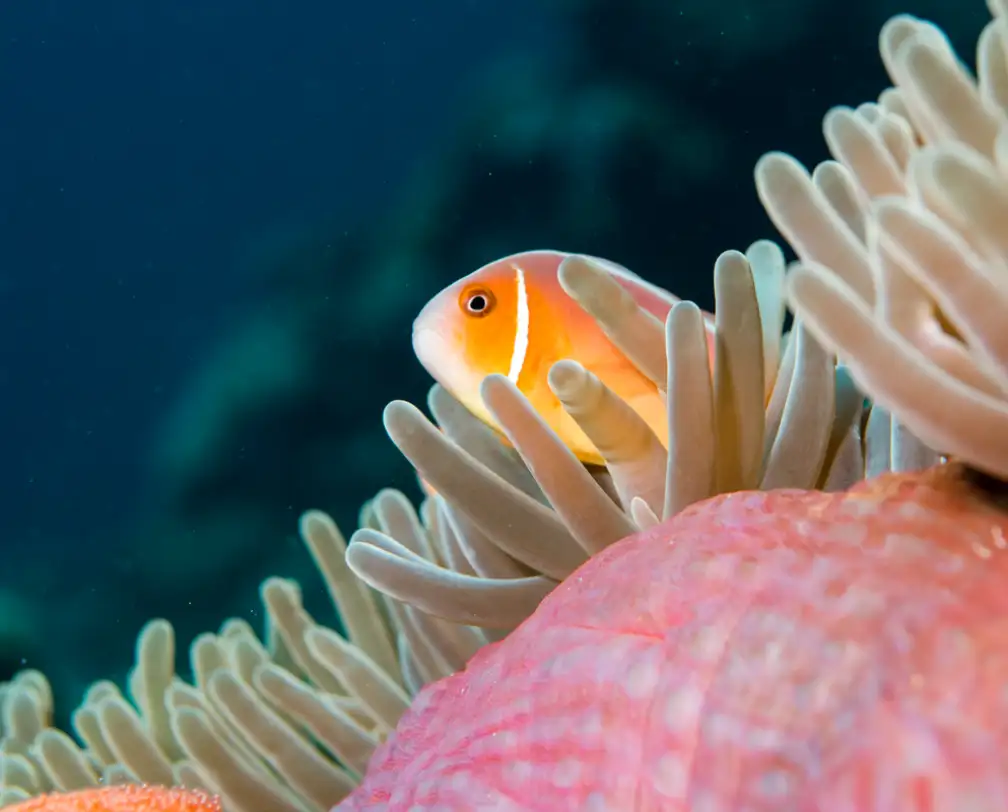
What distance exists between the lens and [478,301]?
2.90ft

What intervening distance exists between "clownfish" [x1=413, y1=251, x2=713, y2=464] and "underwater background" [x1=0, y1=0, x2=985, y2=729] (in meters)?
2.05

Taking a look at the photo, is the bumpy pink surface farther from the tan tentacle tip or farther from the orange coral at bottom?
the orange coral at bottom

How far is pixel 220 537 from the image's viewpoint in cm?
315

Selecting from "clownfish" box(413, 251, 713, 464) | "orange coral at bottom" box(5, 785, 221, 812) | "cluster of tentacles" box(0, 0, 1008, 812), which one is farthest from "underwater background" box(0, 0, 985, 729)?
"orange coral at bottom" box(5, 785, 221, 812)

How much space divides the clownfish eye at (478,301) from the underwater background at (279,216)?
2067 mm

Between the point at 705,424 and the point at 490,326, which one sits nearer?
the point at 705,424

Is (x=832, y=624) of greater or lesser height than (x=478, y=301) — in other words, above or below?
below

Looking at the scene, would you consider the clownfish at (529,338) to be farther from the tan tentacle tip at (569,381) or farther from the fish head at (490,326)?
the tan tentacle tip at (569,381)

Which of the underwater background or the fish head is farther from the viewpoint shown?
the underwater background

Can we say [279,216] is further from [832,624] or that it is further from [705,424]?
[832,624]

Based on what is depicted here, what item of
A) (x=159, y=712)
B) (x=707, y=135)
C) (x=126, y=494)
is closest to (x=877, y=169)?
(x=159, y=712)

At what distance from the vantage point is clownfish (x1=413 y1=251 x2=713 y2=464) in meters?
0.86

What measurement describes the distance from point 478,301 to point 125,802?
1.83 feet

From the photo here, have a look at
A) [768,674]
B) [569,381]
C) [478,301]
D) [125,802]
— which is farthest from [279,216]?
[768,674]
